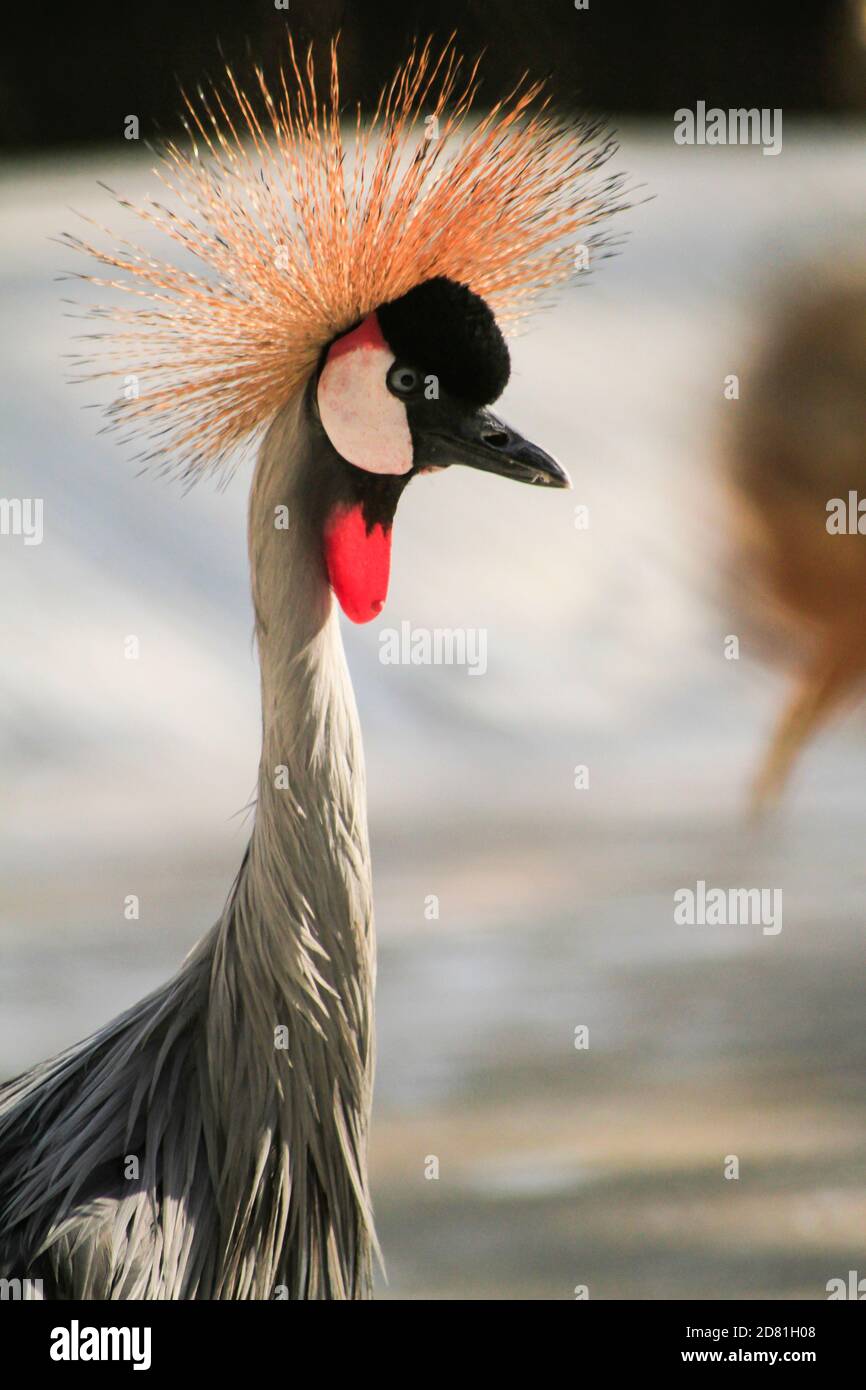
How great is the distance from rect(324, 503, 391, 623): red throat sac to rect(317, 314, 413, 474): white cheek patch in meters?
0.06

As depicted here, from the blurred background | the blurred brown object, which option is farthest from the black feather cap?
the blurred brown object

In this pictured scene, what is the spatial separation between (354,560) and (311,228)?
40cm

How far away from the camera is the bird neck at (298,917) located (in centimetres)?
147

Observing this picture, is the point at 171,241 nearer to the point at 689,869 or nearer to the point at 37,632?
the point at 37,632

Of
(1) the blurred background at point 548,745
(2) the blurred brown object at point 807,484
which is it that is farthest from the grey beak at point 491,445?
(2) the blurred brown object at point 807,484

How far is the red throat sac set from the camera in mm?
1508

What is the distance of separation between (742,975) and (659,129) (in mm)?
1167

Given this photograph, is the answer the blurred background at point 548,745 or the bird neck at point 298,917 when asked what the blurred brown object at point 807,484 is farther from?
the bird neck at point 298,917

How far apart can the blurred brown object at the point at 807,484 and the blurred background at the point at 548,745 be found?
0.05 feet

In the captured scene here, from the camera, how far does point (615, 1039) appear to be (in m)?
1.89

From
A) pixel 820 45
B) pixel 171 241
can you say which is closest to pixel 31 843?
pixel 171 241

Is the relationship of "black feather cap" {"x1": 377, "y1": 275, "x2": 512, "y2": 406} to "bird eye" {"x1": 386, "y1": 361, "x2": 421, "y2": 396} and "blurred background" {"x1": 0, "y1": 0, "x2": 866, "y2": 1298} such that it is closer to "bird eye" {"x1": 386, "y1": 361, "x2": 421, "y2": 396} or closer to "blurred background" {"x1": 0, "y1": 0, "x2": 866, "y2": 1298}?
"bird eye" {"x1": 386, "y1": 361, "x2": 421, "y2": 396}

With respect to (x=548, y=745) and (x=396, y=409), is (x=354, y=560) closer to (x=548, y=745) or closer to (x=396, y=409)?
(x=396, y=409)

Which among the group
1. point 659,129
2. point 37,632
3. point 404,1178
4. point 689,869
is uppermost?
point 659,129
